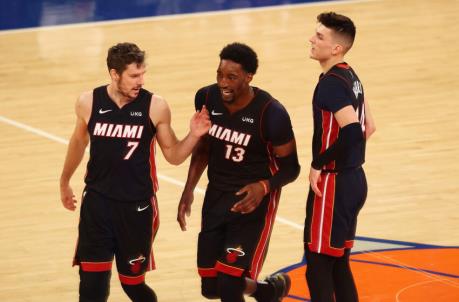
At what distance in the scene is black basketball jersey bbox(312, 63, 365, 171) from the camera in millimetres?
6312

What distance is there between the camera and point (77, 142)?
668cm

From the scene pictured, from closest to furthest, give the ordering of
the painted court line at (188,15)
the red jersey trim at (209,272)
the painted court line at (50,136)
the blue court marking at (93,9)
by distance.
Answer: the red jersey trim at (209,272)
the painted court line at (50,136)
the painted court line at (188,15)
the blue court marking at (93,9)

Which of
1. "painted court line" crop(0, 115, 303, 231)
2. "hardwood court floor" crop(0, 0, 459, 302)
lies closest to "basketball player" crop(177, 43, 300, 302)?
"hardwood court floor" crop(0, 0, 459, 302)

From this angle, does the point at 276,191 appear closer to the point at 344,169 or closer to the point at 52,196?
the point at 344,169

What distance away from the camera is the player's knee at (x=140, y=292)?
6710 millimetres

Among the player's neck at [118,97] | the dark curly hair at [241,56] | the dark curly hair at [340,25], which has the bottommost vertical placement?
the player's neck at [118,97]

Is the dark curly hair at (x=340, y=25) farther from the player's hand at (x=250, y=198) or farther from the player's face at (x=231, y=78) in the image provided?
the player's hand at (x=250, y=198)

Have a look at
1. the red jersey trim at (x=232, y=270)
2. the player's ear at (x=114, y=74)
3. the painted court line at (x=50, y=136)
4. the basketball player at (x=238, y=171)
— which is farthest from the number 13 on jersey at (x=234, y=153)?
the painted court line at (x=50, y=136)

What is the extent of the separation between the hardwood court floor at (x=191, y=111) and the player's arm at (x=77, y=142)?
4.34ft

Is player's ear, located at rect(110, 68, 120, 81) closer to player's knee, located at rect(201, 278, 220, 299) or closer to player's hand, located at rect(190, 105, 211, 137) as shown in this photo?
player's hand, located at rect(190, 105, 211, 137)

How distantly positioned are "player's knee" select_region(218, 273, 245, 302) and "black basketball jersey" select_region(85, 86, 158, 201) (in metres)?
0.69

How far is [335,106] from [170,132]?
996 millimetres

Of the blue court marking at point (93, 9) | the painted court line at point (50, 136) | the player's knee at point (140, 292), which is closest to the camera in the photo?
the player's knee at point (140, 292)

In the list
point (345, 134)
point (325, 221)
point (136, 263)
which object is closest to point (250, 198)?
point (325, 221)
